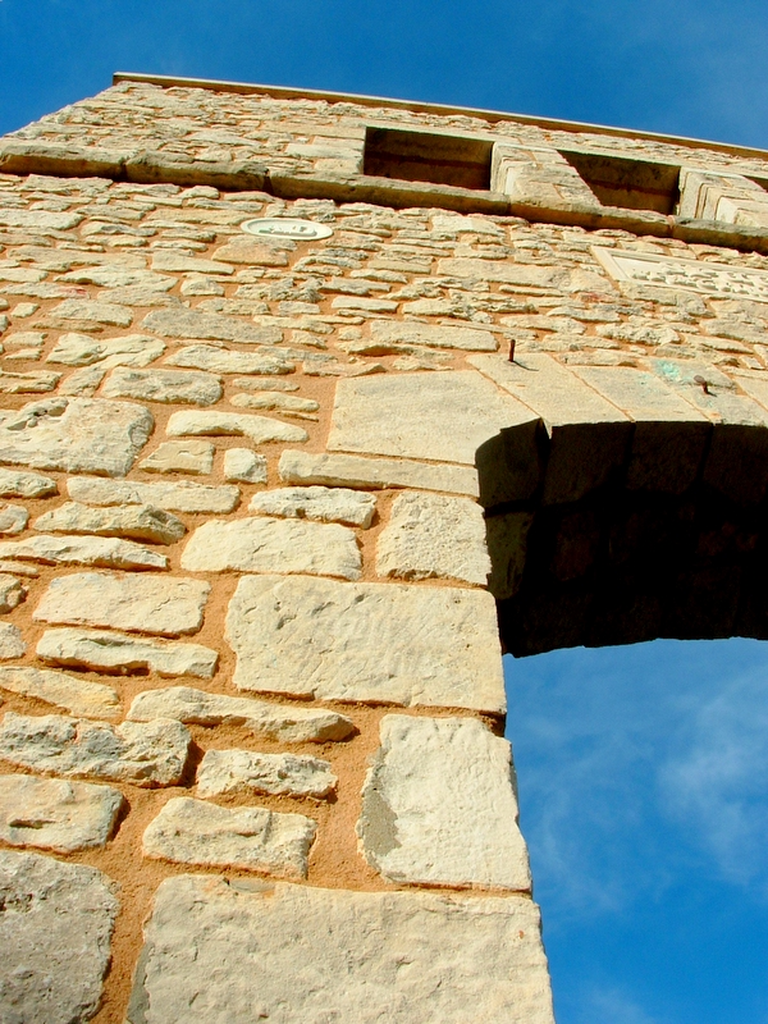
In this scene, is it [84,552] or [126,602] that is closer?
[126,602]

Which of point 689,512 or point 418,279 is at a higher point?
point 418,279

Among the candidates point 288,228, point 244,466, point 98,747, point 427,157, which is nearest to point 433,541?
point 244,466

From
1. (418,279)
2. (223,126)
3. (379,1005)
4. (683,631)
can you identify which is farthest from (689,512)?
(223,126)

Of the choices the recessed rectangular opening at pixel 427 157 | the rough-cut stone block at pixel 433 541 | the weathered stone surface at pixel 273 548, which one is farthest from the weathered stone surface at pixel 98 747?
the recessed rectangular opening at pixel 427 157

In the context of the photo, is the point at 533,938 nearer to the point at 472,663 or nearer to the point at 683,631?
the point at 472,663

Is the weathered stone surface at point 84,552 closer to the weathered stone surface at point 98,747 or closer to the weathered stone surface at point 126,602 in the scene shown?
the weathered stone surface at point 126,602

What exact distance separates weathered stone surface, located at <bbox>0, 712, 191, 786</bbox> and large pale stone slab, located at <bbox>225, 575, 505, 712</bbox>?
19cm

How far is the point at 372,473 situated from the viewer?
7.45 ft

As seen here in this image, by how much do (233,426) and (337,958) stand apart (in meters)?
1.53

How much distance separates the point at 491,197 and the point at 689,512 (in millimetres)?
2215

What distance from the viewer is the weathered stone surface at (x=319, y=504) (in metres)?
2.10

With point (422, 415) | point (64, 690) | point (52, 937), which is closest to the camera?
point (52, 937)

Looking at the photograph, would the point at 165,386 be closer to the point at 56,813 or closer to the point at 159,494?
the point at 159,494

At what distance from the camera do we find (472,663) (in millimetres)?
1738
